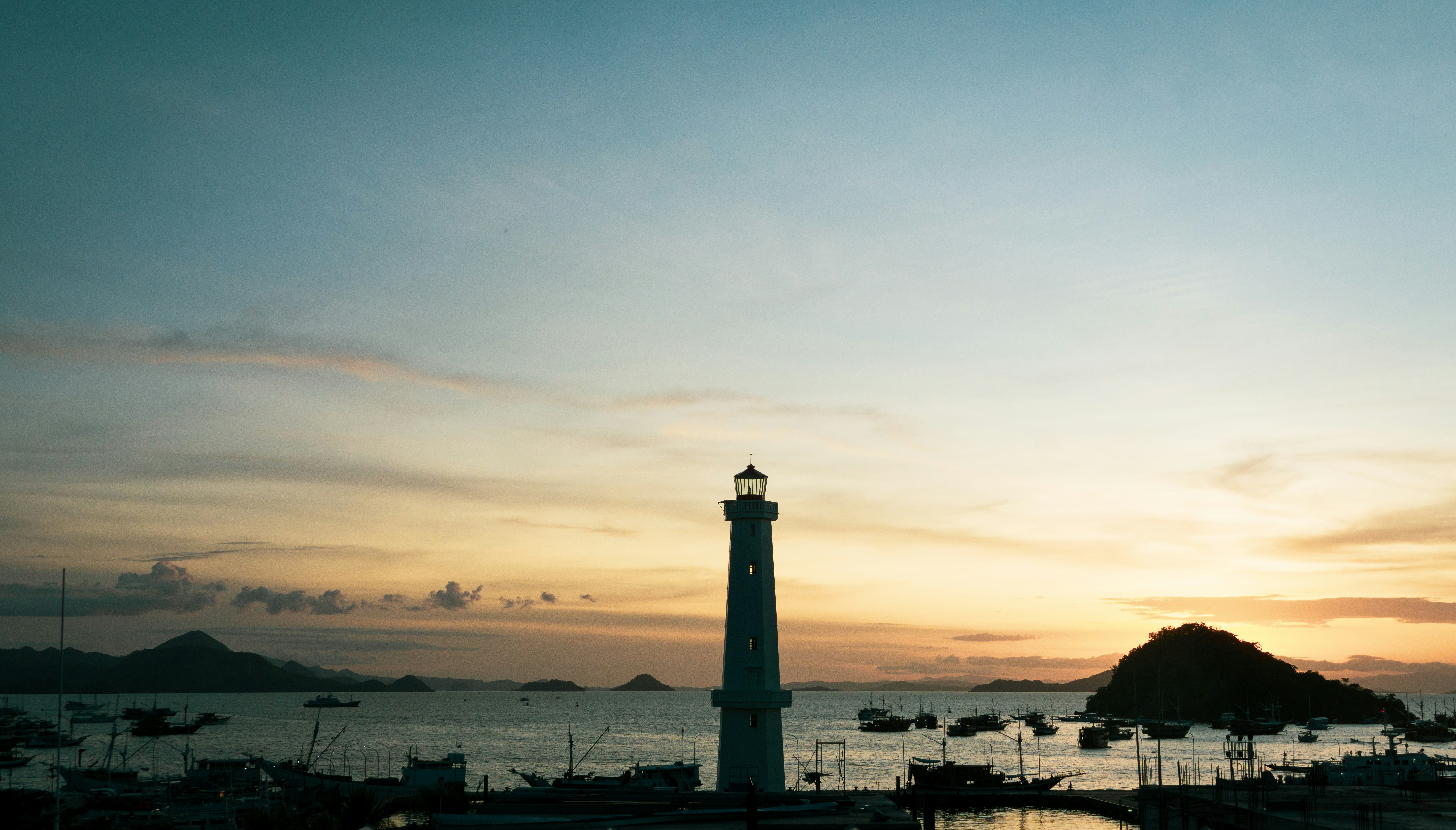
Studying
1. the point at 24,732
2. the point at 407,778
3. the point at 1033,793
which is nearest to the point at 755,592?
the point at 1033,793

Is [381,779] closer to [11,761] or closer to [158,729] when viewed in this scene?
[11,761]

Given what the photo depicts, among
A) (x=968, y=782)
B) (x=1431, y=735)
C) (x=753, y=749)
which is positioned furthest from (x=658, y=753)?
(x=1431, y=735)

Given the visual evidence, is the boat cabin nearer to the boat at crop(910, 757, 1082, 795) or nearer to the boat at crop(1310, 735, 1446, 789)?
the boat at crop(910, 757, 1082, 795)

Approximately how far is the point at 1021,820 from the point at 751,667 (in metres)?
30.1

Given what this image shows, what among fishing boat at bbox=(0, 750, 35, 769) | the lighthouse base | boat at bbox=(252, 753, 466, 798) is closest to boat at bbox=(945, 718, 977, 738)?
boat at bbox=(252, 753, 466, 798)

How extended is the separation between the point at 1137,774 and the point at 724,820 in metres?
102

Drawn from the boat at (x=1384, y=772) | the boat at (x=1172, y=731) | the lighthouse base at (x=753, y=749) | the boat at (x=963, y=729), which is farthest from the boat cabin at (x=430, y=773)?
the boat at (x=1172, y=731)

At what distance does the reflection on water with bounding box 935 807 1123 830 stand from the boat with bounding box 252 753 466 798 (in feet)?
103

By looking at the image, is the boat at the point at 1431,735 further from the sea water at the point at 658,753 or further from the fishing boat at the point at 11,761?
the fishing boat at the point at 11,761

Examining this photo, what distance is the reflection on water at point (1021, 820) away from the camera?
59844mm

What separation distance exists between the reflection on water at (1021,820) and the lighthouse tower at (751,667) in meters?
24.0

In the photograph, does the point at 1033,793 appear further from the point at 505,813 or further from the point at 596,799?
the point at 505,813

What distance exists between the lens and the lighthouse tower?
42812 millimetres

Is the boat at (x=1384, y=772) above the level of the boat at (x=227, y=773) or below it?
above
